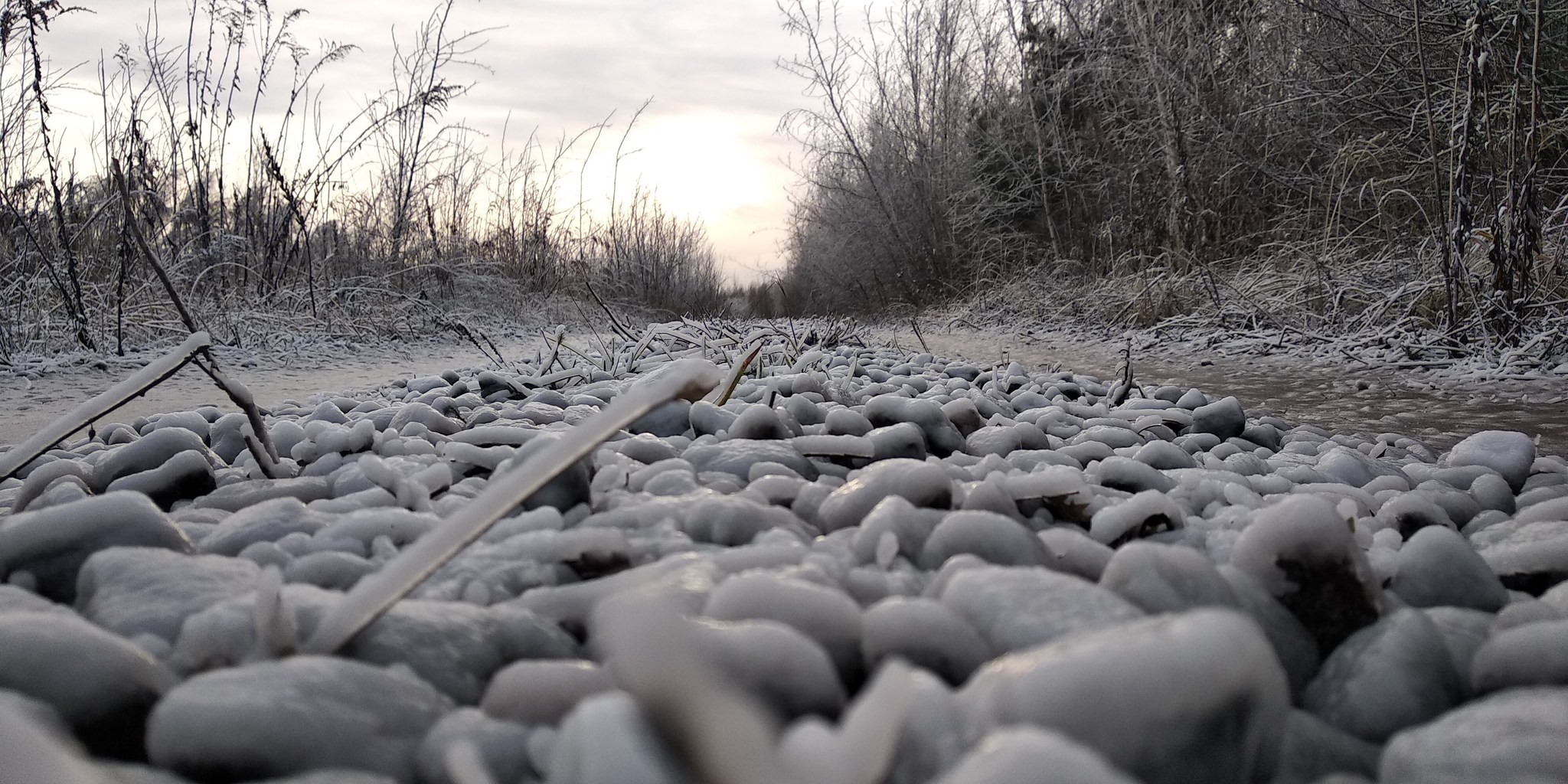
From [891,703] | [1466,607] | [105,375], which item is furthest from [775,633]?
[105,375]

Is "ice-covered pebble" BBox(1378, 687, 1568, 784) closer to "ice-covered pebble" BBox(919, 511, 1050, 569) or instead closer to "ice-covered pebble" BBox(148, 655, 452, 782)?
"ice-covered pebble" BBox(919, 511, 1050, 569)

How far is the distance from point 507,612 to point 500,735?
0.13 m

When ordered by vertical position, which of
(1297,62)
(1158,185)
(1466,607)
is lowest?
(1466,607)

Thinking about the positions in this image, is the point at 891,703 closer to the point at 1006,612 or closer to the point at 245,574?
the point at 1006,612

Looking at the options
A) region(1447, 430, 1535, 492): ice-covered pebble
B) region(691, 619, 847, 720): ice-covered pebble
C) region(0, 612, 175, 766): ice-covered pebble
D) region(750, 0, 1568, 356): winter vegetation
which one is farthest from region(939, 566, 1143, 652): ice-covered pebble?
region(750, 0, 1568, 356): winter vegetation

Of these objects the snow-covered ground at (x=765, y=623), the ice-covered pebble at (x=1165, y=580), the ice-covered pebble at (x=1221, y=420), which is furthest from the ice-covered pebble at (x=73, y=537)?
the ice-covered pebble at (x=1221, y=420)

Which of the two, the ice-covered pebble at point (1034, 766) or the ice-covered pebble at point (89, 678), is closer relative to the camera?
the ice-covered pebble at point (1034, 766)

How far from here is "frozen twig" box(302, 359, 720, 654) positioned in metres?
0.52

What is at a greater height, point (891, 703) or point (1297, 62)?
point (1297, 62)

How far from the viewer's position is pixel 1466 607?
0.69 meters

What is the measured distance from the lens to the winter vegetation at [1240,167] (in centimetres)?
280

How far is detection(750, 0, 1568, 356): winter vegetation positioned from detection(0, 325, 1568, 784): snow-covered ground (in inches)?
87.1

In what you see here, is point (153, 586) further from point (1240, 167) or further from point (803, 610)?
point (1240, 167)

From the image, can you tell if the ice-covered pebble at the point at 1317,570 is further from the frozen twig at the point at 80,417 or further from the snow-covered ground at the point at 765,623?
the frozen twig at the point at 80,417
